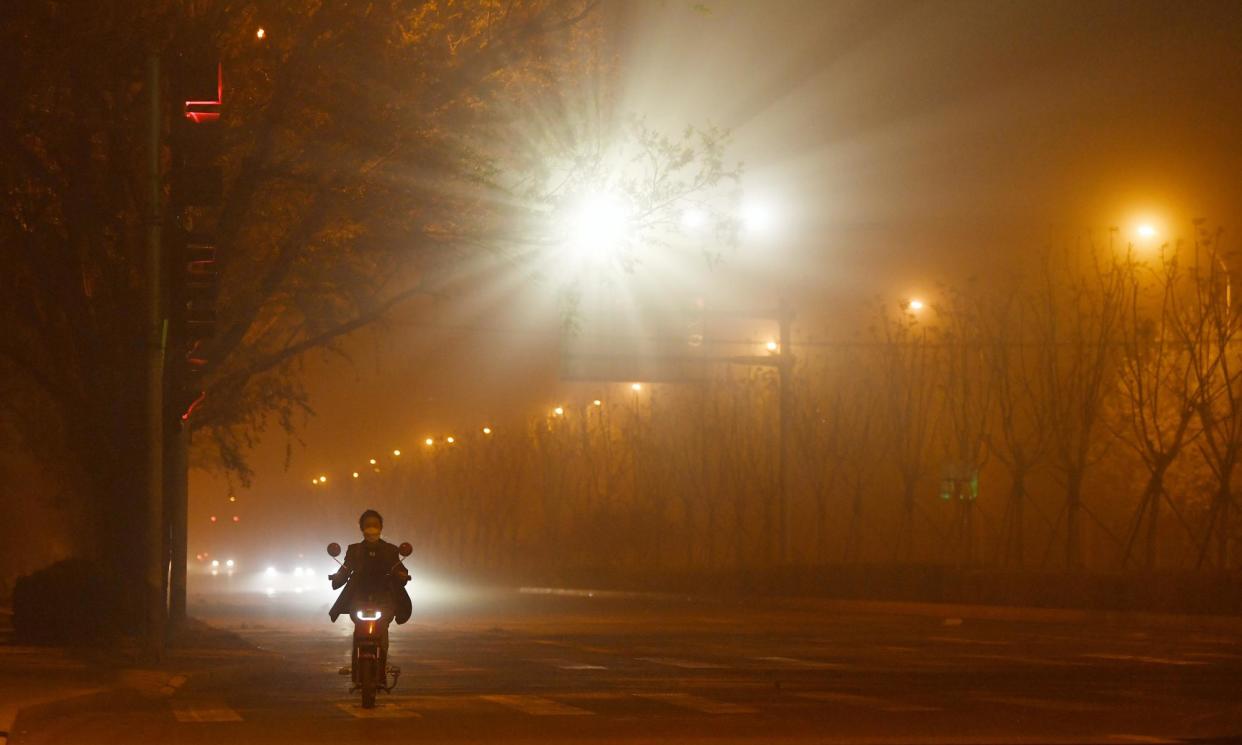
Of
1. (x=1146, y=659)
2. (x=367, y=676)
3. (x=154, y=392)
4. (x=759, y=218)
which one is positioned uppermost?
(x=759, y=218)

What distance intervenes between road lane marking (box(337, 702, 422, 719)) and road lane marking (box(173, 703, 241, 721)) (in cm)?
100

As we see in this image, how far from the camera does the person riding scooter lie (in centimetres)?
1384

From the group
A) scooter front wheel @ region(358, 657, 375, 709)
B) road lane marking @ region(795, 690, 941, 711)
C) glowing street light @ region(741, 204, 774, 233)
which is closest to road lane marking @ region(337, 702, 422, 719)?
scooter front wheel @ region(358, 657, 375, 709)

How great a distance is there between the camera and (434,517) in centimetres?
9612

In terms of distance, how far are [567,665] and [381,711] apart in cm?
622

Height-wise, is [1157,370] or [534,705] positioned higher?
[1157,370]

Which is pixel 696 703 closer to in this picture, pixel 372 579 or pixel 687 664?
pixel 372 579

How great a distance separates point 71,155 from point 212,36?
2.73m

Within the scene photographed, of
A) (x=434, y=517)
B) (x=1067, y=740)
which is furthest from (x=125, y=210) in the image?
(x=434, y=517)

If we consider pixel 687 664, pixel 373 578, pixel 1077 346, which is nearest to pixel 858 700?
pixel 373 578

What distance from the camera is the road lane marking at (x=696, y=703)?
14.0 meters

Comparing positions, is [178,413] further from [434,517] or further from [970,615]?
[434,517]

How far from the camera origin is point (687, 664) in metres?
19.9

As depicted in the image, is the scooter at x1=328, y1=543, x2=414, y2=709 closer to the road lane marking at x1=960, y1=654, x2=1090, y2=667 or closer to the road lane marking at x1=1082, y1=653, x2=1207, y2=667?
the road lane marking at x1=960, y1=654, x2=1090, y2=667
